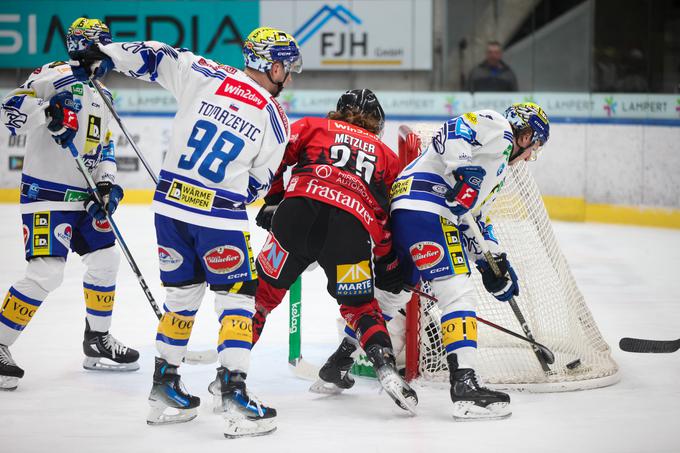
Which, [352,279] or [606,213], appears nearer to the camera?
[352,279]

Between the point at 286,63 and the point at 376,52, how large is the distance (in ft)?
23.3

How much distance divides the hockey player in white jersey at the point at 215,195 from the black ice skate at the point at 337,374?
0.53m

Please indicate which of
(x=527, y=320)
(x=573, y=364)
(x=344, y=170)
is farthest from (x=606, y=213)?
(x=344, y=170)

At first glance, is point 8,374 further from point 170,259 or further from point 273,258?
point 273,258

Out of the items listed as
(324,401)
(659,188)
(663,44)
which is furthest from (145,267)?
(663,44)

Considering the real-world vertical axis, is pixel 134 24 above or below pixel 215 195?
above

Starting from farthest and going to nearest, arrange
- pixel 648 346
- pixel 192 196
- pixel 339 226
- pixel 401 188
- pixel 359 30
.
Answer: pixel 359 30 < pixel 648 346 < pixel 401 188 < pixel 339 226 < pixel 192 196

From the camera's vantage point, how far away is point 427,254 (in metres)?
3.29

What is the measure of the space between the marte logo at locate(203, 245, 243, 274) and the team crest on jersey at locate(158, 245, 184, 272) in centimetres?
9

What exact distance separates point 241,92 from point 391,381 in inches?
43.6

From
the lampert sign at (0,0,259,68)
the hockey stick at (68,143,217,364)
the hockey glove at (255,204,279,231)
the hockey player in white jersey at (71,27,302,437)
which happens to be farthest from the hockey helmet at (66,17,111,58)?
the lampert sign at (0,0,259,68)

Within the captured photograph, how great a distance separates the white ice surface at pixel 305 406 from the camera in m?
2.95

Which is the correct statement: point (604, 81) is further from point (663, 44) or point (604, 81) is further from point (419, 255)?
point (419, 255)

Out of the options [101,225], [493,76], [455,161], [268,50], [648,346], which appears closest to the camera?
[268,50]
